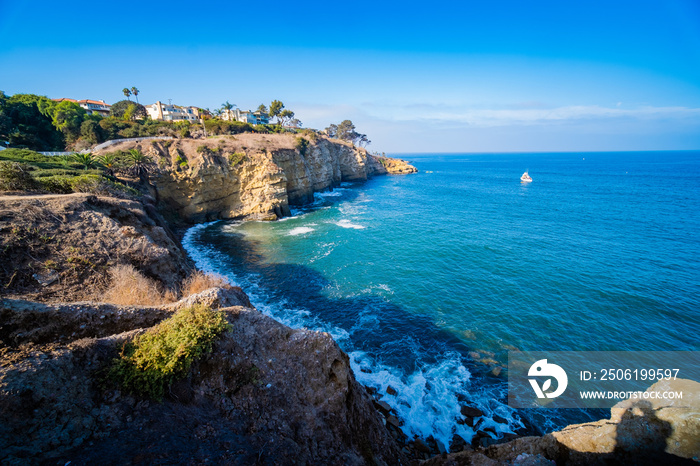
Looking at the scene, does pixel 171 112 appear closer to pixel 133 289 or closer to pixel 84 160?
pixel 84 160

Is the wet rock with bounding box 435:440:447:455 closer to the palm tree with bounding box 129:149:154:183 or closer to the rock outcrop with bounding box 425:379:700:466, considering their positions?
the rock outcrop with bounding box 425:379:700:466

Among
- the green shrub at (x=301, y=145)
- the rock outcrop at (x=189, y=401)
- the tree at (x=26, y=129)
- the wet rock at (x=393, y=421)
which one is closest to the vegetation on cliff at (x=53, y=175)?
the tree at (x=26, y=129)

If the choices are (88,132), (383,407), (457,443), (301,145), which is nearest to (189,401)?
(383,407)

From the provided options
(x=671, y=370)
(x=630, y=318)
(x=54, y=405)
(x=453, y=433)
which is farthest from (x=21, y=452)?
(x=630, y=318)

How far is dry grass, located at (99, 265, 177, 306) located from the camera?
11.3 metres

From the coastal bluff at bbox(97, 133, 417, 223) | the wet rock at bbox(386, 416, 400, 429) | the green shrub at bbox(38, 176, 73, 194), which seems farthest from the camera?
the coastal bluff at bbox(97, 133, 417, 223)

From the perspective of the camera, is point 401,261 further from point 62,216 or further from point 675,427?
point 62,216

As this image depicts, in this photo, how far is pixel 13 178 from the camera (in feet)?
58.6

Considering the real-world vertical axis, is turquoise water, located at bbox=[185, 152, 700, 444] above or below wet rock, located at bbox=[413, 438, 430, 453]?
above

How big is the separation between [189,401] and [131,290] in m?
7.41

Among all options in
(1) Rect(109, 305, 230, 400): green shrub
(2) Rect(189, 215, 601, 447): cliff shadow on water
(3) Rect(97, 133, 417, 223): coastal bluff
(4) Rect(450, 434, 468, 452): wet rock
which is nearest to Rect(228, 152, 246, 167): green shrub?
(3) Rect(97, 133, 417, 223): coastal bluff

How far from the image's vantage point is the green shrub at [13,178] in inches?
693

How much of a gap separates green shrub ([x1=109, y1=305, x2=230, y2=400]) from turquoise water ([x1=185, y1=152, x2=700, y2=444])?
10.0m

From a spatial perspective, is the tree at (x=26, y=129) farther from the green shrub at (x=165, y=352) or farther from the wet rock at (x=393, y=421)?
the wet rock at (x=393, y=421)
